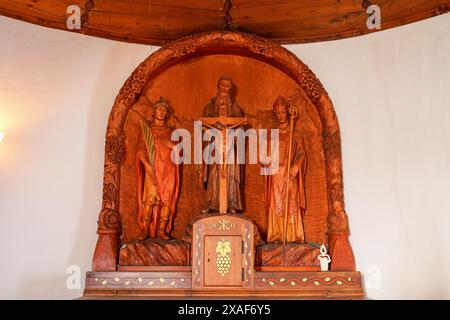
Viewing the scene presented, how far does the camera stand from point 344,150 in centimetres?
348

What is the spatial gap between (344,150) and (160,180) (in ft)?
4.53

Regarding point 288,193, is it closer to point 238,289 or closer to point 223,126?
point 223,126

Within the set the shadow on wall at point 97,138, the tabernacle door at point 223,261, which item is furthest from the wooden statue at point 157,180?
the tabernacle door at point 223,261

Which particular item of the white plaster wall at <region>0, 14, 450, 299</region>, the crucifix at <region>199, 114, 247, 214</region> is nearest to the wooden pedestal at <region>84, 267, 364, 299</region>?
the white plaster wall at <region>0, 14, 450, 299</region>

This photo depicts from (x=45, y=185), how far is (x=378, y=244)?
2364 millimetres

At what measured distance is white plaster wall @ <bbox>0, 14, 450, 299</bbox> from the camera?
3156 millimetres

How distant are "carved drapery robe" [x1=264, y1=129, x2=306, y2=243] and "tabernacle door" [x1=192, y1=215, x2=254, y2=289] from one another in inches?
13.3

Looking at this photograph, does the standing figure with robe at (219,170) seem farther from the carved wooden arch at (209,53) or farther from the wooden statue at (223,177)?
the carved wooden arch at (209,53)

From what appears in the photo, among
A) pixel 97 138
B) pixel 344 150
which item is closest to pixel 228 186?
pixel 344 150

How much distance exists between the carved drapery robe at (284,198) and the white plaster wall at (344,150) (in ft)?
1.10

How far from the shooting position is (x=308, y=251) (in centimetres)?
331

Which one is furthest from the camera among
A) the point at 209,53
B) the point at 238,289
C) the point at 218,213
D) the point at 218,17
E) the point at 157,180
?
the point at 209,53

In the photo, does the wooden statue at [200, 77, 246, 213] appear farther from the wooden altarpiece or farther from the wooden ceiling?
the wooden ceiling

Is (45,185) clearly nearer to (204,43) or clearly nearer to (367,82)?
A: (204,43)
